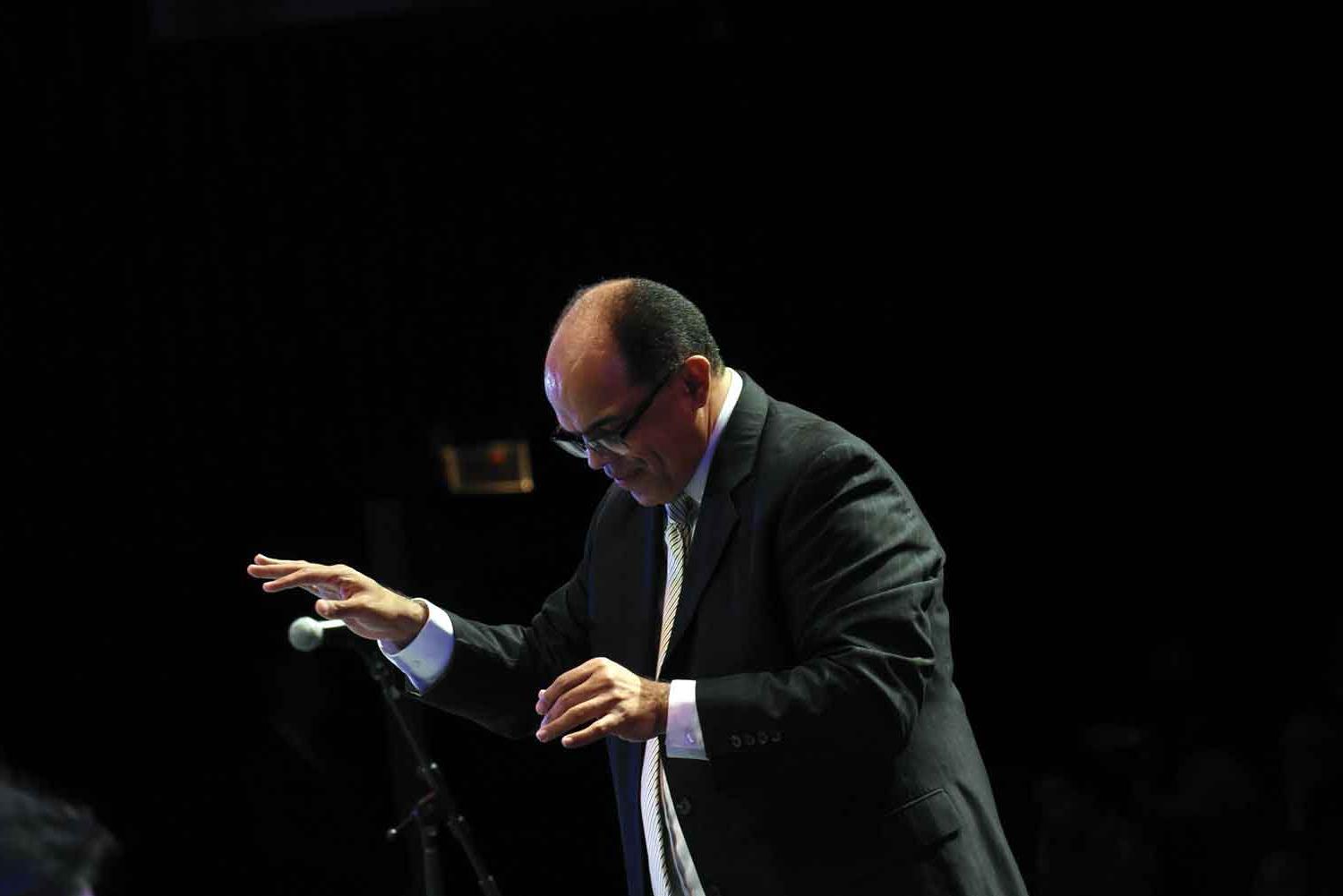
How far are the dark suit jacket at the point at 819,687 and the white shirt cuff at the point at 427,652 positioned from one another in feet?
1.13

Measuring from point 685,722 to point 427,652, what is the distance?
1.97 feet

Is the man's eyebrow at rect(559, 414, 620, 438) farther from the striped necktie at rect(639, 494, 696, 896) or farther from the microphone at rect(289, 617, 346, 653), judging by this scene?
the microphone at rect(289, 617, 346, 653)

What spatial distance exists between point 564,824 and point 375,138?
91.3 inches

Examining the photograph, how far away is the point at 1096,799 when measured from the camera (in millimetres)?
4129

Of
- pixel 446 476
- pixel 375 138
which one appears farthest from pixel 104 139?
pixel 446 476

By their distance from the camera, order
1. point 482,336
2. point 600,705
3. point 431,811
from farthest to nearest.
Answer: point 482,336 → point 431,811 → point 600,705

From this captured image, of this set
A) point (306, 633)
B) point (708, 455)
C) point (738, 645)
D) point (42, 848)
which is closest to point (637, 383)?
point (708, 455)

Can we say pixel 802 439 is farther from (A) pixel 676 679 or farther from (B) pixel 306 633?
(B) pixel 306 633

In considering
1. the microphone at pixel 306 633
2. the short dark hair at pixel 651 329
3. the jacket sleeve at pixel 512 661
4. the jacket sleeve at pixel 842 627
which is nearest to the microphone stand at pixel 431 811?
the microphone at pixel 306 633

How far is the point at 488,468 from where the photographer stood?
192 inches

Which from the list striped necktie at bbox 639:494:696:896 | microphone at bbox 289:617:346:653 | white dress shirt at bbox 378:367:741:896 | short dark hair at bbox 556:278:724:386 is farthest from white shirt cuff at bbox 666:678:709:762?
microphone at bbox 289:617:346:653

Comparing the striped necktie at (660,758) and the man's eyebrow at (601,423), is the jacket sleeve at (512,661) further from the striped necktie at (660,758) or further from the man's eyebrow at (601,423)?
the man's eyebrow at (601,423)

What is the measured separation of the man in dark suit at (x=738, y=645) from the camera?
2.02 meters

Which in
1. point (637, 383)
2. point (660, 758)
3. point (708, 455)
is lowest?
point (660, 758)
